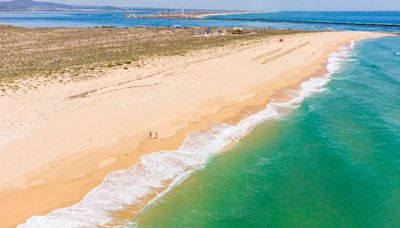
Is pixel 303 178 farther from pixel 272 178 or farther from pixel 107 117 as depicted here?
pixel 107 117

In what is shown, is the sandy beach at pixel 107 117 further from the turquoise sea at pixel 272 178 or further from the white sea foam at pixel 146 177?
the turquoise sea at pixel 272 178

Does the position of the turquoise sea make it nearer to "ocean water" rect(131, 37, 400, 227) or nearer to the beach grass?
"ocean water" rect(131, 37, 400, 227)

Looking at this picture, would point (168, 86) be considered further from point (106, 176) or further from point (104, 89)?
point (106, 176)

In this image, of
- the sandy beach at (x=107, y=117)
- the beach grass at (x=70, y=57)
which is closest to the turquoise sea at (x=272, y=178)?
the sandy beach at (x=107, y=117)

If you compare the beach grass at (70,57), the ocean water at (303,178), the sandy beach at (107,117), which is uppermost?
the beach grass at (70,57)

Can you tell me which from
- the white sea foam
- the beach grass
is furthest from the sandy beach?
the beach grass

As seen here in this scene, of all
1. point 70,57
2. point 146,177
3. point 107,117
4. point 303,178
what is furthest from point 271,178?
point 70,57
